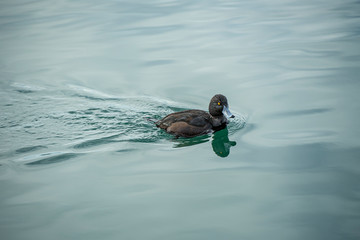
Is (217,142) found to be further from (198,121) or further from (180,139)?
(180,139)

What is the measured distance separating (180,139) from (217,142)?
2.17ft

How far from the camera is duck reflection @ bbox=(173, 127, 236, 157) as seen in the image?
743cm

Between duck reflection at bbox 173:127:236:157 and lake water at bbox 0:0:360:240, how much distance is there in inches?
1.2

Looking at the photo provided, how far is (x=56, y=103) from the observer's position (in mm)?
9852

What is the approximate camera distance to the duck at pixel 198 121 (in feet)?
26.2

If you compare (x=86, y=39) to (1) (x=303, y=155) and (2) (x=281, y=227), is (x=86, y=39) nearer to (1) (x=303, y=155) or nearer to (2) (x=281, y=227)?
(1) (x=303, y=155)

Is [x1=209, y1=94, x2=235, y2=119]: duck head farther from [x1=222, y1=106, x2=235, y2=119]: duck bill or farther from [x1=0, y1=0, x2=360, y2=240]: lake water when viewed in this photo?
[x1=0, y1=0, x2=360, y2=240]: lake water

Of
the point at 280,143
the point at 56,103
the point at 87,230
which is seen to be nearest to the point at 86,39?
the point at 56,103

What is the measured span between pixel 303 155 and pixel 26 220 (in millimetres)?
4141

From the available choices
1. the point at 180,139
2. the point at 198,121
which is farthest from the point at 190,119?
the point at 180,139

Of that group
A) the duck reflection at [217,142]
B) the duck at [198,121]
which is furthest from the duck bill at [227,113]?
the duck reflection at [217,142]

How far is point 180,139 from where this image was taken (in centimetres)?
796

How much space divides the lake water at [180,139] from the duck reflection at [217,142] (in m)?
0.03

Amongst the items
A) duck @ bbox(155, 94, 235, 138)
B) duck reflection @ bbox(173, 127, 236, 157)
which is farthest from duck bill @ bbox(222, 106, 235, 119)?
duck reflection @ bbox(173, 127, 236, 157)
